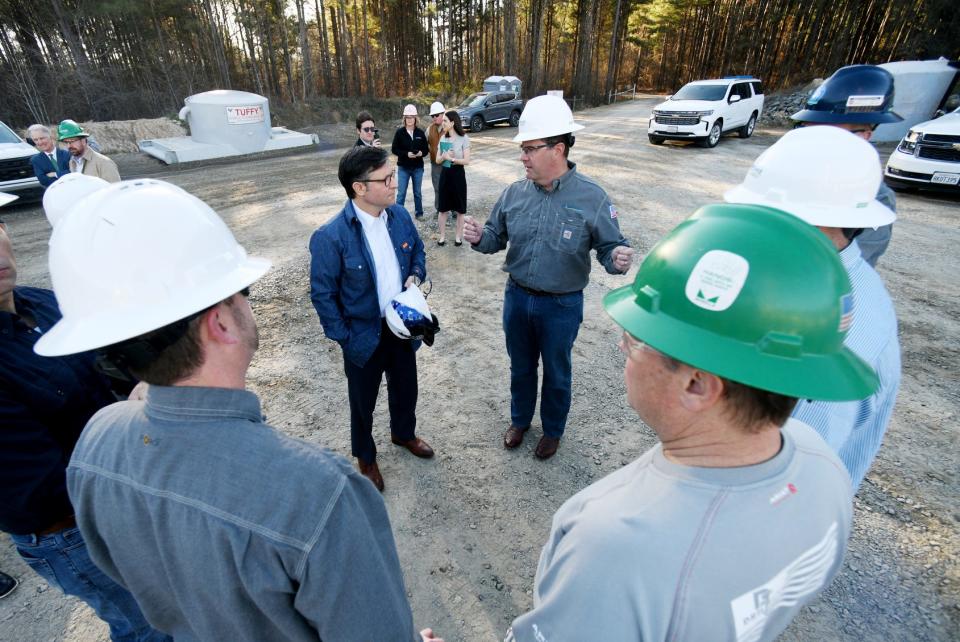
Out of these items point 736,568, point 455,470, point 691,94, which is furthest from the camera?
point 691,94

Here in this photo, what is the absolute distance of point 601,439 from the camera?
→ 3.54m

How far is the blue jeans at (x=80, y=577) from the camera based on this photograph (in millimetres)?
1699

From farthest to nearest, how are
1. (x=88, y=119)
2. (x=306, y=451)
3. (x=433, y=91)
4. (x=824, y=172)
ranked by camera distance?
(x=433, y=91) < (x=88, y=119) < (x=824, y=172) < (x=306, y=451)

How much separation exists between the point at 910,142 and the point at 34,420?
13.0 meters

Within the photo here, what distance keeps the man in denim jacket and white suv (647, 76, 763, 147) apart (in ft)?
47.3

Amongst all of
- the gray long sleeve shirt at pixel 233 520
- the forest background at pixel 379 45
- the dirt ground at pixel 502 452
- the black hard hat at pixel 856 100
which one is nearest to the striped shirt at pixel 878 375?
the dirt ground at pixel 502 452

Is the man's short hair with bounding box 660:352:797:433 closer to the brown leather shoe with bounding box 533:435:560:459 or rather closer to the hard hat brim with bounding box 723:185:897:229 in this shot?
the hard hat brim with bounding box 723:185:897:229

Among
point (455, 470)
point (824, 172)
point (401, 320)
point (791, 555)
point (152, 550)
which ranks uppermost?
point (824, 172)

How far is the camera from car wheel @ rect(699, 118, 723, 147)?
47.4 feet

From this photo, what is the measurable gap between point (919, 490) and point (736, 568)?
341cm

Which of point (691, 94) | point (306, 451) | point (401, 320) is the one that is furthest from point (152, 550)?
point (691, 94)

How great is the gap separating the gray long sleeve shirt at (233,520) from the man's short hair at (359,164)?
1.90m

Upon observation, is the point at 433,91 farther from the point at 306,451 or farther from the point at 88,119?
the point at 306,451

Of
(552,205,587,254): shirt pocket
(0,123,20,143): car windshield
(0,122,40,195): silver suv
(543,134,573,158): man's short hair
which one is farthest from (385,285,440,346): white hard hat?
(0,123,20,143): car windshield
